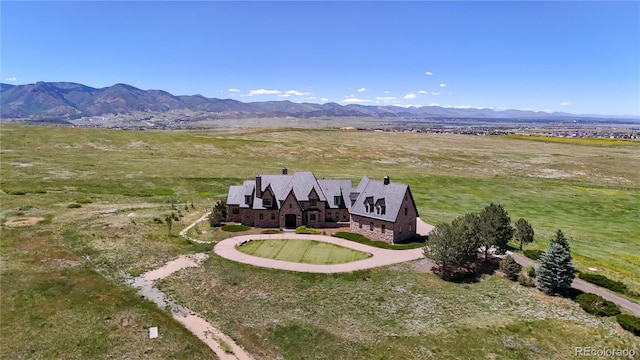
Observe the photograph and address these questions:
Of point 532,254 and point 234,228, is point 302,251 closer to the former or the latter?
point 234,228

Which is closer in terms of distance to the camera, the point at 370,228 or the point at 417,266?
the point at 417,266

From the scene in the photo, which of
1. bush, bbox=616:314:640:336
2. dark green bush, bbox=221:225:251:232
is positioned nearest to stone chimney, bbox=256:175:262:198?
dark green bush, bbox=221:225:251:232

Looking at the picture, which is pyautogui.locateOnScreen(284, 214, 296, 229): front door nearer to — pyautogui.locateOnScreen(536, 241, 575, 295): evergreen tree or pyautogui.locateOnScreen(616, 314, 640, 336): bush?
pyautogui.locateOnScreen(536, 241, 575, 295): evergreen tree

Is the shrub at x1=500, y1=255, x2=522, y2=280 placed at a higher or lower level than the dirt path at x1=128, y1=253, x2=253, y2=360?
higher

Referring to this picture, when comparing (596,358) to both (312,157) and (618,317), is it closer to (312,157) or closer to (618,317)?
(618,317)

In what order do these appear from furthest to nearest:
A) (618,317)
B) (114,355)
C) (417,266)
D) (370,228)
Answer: (370,228) → (417,266) → (618,317) → (114,355)

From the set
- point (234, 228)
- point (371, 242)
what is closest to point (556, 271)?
point (371, 242)

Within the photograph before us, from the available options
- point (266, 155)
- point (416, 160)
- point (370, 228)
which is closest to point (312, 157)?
point (266, 155)
